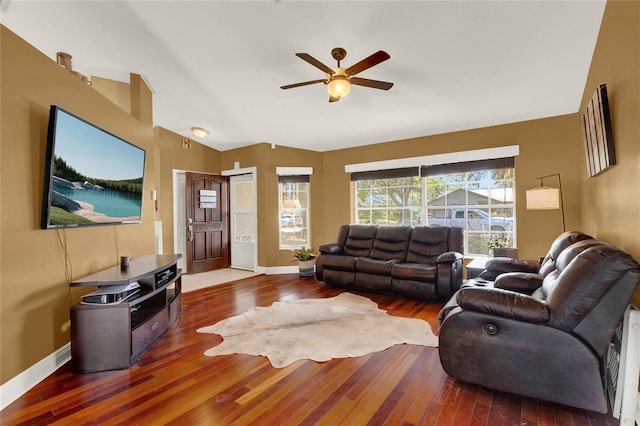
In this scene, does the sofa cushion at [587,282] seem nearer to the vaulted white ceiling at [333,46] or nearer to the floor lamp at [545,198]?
the vaulted white ceiling at [333,46]

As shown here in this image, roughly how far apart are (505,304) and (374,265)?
2458 millimetres

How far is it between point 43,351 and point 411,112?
15.0ft

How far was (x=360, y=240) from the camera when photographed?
500 cm

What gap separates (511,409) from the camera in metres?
1.77

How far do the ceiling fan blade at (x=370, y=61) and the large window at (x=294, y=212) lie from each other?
3.65m

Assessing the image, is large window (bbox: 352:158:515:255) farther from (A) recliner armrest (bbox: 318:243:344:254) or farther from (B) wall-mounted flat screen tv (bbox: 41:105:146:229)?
(B) wall-mounted flat screen tv (bbox: 41:105:146:229)

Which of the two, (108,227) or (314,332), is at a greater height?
(108,227)

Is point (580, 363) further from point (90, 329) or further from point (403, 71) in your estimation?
point (90, 329)

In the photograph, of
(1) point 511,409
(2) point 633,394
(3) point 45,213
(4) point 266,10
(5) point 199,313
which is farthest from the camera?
(5) point 199,313

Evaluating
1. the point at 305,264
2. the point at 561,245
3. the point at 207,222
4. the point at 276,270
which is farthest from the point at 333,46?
the point at 207,222

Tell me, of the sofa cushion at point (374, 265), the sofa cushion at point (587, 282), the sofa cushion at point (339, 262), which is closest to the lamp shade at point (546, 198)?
the sofa cushion at point (374, 265)

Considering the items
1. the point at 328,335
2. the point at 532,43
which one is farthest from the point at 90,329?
the point at 532,43

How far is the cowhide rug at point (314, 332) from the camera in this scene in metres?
2.53

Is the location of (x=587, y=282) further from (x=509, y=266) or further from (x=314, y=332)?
(x=314, y=332)
